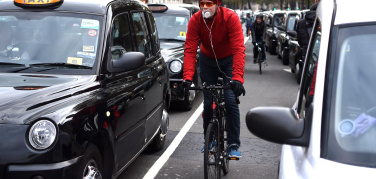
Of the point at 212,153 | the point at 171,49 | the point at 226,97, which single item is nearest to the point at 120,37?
the point at 226,97

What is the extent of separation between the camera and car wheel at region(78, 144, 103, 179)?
4066mm

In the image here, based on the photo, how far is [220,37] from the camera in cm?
559

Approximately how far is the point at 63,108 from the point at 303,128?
1945 mm

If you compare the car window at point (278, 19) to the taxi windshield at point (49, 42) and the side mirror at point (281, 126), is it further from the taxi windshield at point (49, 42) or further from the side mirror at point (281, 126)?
the side mirror at point (281, 126)

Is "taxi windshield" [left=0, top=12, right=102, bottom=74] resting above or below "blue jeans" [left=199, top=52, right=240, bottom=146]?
above

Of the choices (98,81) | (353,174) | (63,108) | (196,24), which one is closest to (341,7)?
(353,174)

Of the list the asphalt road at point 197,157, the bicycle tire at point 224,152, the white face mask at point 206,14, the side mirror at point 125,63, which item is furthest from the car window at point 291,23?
the side mirror at point 125,63

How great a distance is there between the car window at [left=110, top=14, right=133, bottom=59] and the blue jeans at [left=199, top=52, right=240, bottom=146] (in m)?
0.74

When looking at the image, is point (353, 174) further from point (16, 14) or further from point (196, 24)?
Result: point (16, 14)

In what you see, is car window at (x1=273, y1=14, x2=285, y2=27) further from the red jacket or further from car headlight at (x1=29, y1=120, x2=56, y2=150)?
car headlight at (x1=29, y1=120, x2=56, y2=150)

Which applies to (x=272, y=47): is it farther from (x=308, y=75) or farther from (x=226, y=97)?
(x=308, y=75)

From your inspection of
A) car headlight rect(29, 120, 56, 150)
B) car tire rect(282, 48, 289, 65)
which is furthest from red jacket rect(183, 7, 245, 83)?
car tire rect(282, 48, 289, 65)

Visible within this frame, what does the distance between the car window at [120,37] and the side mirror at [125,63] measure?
254 mm

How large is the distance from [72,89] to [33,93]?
37 cm
